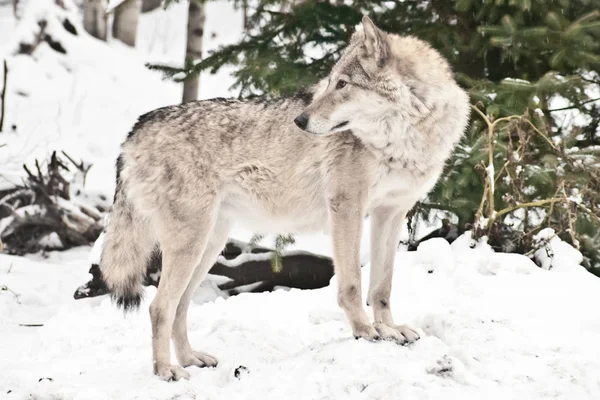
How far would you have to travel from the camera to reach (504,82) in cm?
613

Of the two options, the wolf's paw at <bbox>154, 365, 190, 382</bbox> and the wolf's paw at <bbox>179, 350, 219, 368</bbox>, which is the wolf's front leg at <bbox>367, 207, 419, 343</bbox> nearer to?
the wolf's paw at <bbox>179, 350, 219, 368</bbox>

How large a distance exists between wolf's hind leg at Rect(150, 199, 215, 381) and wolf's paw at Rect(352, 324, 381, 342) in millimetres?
1016

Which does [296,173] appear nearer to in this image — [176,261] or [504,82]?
[176,261]

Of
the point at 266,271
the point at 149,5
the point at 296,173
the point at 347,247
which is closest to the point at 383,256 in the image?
the point at 347,247

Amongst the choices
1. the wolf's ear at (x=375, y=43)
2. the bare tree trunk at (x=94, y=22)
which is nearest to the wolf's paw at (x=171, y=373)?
the wolf's ear at (x=375, y=43)

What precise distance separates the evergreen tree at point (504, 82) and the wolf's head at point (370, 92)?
1.65m

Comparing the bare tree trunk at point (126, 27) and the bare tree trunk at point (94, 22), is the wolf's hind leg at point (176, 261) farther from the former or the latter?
the bare tree trunk at point (126, 27)

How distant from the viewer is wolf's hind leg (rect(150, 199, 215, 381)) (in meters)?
4.22

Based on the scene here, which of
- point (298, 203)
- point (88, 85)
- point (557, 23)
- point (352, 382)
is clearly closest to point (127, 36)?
point (88, 85)

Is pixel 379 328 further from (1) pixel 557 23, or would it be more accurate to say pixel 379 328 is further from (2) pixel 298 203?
(1) pixel 557 23

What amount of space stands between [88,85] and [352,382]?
519 inches

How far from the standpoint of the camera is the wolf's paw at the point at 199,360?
4.36m

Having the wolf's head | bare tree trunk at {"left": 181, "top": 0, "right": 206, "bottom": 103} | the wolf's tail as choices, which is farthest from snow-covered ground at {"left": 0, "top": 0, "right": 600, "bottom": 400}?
bare tree trunk at {"left": 181, "top": 0, "right": 206, "bottom": 103}

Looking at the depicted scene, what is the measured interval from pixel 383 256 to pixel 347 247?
0.43 meters
